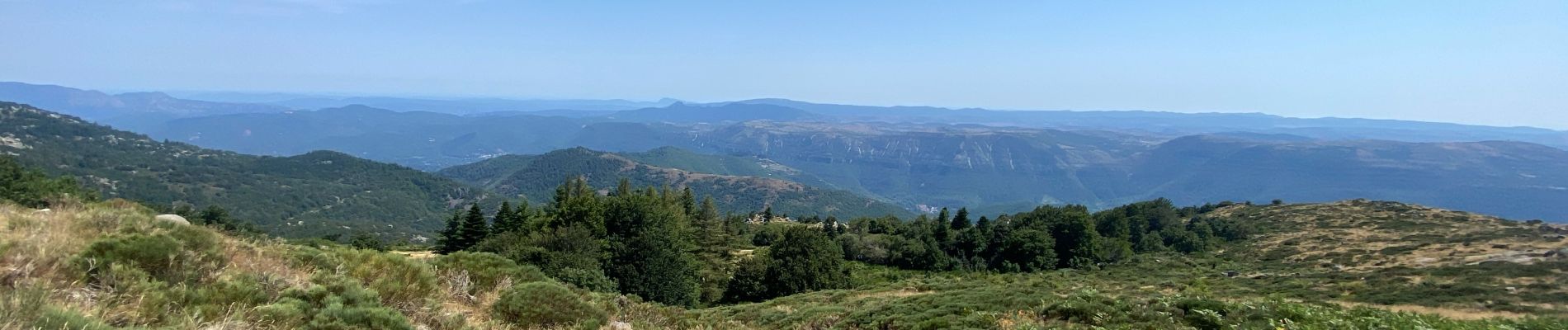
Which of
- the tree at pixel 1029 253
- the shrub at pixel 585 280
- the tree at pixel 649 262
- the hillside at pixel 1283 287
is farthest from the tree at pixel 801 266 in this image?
the tree at pixel 1029 253

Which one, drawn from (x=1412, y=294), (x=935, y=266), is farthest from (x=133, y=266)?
(x=935, y=266)

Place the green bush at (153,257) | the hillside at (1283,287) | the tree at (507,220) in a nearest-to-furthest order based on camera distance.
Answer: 1. the green bush at (153,257)
2. the hillside at (1283,287)
3. the tree at (507,220)

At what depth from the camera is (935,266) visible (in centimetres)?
4438

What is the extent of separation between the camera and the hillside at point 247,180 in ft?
399

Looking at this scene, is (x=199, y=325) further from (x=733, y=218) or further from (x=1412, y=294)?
(x=733, y=218)

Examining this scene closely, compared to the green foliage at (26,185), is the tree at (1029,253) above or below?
below

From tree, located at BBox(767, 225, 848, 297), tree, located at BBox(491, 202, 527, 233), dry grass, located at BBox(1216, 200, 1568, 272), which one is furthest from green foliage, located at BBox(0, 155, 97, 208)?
dry grass, located at BBox(1216, 200, 1568, 272)

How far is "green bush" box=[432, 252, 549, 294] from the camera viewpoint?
35.8ft

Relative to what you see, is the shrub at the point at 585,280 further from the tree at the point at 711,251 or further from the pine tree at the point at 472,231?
the pine tree at the point at 472,231

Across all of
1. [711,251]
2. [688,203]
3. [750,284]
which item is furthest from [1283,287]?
[688,203]

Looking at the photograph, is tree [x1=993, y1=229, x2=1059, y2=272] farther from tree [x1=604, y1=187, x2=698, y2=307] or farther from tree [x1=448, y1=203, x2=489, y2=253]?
tree [x1=448, y1=203, x2=489, y2=253]

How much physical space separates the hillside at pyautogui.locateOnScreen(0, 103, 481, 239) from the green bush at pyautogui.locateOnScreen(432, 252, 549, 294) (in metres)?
120

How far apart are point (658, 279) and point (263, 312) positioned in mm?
22736

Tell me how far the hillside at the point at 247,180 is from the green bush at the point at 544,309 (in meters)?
123
